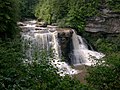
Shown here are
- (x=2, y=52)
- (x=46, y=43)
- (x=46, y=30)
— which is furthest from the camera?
(x=46, y=30)

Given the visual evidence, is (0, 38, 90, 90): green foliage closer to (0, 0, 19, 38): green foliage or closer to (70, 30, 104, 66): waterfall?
(0, 0, 19, 38): green foliage

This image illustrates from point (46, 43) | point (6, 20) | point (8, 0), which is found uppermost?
point (8, 0)

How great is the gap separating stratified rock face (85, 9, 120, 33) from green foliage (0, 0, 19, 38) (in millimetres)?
9795

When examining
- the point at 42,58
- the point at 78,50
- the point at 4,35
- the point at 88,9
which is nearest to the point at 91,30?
the point at 88,9

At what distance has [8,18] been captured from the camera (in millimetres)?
14211

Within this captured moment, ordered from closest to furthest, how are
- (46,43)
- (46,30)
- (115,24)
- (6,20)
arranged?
(6,20), (46,43), (46,30), (115,24)

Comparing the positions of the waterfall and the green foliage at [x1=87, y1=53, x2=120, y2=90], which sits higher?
the green foliage at [x1=87, y1=53, x2=120, y2=90]

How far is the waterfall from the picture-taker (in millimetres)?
20109

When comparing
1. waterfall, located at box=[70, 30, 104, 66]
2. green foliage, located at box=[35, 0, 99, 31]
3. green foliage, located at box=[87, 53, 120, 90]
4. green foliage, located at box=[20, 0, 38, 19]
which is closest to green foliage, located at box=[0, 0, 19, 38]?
waterfall, located at box=[70, 30, 104, 66]

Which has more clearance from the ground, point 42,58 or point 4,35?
point 42,58

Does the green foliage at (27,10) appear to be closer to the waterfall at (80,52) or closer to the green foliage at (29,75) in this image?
the waterfall at (80,52)

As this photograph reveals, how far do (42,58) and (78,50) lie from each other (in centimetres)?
1518

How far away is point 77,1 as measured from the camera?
2442cm

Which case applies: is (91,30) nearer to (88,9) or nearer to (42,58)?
(88,9)
